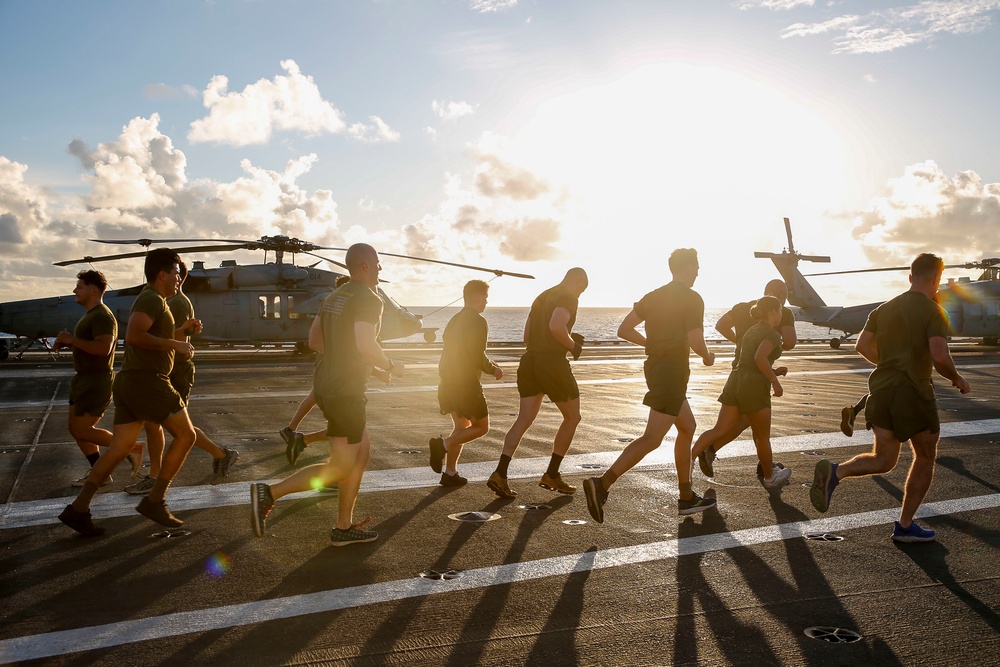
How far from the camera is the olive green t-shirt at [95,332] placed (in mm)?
6336

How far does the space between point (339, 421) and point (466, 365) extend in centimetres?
221

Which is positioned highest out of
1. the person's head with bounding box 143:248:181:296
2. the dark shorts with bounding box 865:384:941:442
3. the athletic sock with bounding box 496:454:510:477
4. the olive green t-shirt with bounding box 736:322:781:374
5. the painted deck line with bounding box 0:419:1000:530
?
the person's head with bounding box 143:248:181:296

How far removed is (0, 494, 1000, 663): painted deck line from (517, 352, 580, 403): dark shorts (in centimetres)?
188

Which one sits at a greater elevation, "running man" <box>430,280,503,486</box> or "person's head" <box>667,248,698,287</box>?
Answer: "person's head" <box>667,248,698,287</box>

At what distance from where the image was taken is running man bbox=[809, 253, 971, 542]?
203 inches

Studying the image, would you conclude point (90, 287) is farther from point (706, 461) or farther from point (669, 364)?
point (706, 461)

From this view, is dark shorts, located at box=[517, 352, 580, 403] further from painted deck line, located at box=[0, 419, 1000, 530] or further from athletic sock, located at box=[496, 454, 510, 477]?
painted deck line, located at box=[0, 419, 1000, 530]

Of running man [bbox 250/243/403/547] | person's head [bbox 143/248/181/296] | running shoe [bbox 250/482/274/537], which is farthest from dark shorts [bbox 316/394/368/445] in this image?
person's head [bbox 143/248/181/296]

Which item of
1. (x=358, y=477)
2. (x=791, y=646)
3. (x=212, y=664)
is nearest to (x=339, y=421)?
(x=358, y=477)

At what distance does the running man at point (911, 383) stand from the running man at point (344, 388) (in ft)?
11.4

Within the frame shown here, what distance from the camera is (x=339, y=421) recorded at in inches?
196

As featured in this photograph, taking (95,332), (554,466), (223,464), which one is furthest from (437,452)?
(95,332)

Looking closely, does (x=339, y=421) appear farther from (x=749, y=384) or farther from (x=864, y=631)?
(x=749, y=384)

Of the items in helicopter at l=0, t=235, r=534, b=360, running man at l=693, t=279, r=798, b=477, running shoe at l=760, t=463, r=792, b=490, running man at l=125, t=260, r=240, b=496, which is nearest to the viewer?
running man at l=125, t=260, r=240, b=496
